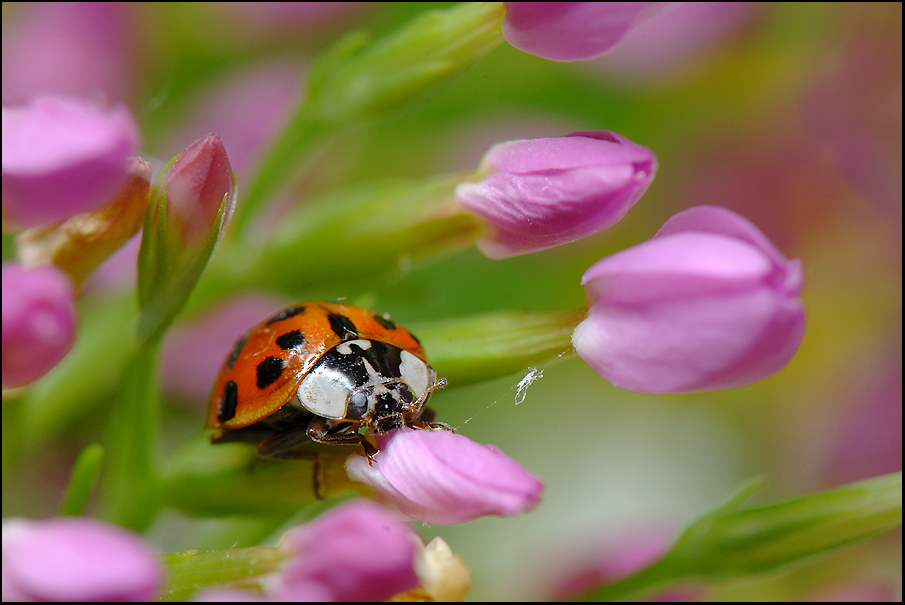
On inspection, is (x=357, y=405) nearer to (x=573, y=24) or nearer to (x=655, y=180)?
(x=573, y=24)

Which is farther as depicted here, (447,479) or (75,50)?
(75,50)

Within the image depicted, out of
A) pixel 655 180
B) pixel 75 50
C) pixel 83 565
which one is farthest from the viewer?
pixel 655 180

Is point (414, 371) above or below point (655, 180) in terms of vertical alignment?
below

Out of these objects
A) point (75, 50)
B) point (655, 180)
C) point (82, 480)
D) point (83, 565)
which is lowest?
point (83, 565)

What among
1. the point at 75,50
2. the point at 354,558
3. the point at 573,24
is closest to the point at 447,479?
the point at 354,558

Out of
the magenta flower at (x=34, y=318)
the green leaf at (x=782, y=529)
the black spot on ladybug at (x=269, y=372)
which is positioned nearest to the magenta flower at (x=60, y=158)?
the magenta flower at (x=34, y=318)

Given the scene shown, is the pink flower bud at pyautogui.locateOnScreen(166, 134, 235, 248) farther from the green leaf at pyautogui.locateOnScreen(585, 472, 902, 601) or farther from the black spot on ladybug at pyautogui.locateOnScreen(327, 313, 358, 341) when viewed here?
the green leaf at pyautogui.locateOnScreen(585, 472, 902, 601)
